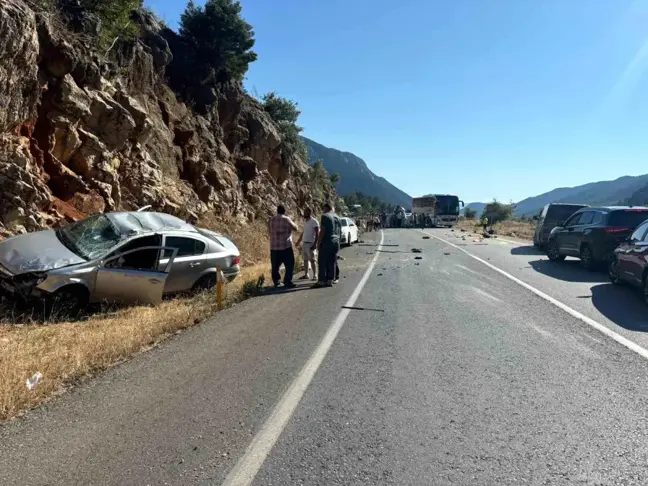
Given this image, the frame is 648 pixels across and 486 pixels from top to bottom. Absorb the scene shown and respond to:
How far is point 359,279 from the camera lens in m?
13.2

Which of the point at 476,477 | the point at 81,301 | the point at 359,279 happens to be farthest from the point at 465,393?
the point at 359,279

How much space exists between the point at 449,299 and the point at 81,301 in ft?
22.1

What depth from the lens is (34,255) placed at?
8477mm

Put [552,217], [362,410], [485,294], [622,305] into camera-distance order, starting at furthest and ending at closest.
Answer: [552,217]
[485,294]
[622,305]
[362,410]

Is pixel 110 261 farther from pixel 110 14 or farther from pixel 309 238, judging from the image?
pixel 110 14

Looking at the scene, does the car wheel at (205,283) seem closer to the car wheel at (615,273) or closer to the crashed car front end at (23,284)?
the crashed car front end at (23,284)

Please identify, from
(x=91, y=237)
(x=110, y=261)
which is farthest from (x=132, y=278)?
(x=91, y=237)

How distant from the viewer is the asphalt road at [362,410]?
3477 mm

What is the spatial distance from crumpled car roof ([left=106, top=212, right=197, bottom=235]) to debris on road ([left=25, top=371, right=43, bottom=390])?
4.92 m

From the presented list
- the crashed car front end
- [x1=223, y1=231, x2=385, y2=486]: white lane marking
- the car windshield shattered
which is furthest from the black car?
the crashed car front end

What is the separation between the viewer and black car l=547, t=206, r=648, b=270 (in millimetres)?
13922

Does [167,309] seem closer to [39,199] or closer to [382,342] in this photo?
[382,342]

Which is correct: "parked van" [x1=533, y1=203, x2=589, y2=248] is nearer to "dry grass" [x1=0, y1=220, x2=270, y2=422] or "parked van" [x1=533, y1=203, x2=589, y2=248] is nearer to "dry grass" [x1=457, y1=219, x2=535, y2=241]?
"dry grass" [x1=457, y1=219, x2=535, y2=241]

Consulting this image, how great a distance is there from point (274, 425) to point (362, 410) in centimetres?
81
